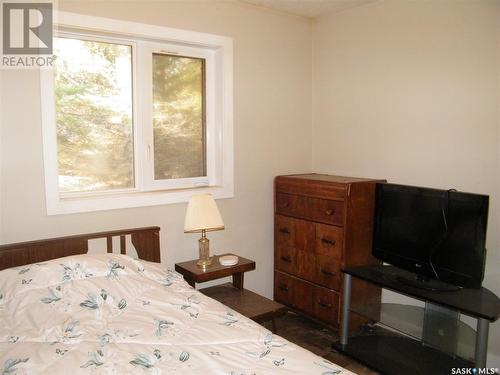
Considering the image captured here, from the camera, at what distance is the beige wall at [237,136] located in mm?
2311

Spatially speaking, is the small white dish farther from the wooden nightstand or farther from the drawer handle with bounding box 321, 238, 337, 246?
the drawer handle with bounding box 321, 238, 337, 246

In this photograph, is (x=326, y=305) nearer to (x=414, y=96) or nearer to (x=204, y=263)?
(x=204, y=263)

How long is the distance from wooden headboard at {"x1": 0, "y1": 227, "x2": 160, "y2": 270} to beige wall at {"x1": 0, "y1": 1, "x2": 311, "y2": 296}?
98 mm

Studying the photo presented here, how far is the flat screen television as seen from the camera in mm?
2225

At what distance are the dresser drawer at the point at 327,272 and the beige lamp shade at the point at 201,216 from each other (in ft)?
2.77

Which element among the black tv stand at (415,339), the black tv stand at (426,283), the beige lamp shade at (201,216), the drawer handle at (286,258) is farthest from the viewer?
the drawer handle at (286,258)

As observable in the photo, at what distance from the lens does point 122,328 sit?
1.80 meters

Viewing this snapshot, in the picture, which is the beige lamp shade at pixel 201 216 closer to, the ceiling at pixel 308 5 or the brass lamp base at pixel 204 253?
the brass lamp base at pixel 204 253

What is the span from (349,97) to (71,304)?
2.50 metres

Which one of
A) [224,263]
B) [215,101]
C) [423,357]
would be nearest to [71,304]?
[224,263]

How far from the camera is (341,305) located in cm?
288

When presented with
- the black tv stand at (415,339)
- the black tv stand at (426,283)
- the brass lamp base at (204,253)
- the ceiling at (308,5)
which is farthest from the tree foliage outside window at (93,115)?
the black tv stand at (426,283)

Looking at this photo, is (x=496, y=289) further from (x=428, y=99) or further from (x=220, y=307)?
(x=220, y=307)

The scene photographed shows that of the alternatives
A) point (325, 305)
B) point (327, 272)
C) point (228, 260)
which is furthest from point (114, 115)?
point (325, 305)
